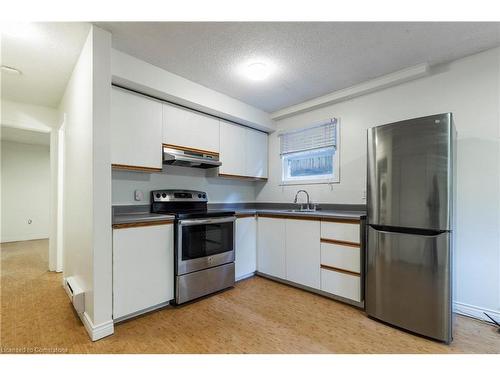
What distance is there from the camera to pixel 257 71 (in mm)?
2430

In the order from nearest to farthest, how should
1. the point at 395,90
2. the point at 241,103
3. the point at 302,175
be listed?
the point at 395,90 < the point at 241,103 < the point at 302,175

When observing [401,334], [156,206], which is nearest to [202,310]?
[156,206]

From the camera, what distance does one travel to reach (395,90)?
262 cm

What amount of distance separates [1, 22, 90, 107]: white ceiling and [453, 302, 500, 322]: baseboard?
3.94 m

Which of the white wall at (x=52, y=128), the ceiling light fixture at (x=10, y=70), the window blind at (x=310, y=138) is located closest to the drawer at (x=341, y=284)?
the window blind at (x=310, y=138)

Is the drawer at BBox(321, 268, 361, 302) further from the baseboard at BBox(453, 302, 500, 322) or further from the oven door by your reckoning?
the oven door

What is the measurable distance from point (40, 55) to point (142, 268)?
2125mm

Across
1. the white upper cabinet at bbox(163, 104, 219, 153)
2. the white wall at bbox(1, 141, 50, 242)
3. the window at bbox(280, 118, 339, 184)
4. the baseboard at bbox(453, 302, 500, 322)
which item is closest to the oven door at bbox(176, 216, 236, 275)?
the white upper cabinet at bbox(163, 104, 219, 153)

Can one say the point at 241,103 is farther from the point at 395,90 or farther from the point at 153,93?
the point at 395,90

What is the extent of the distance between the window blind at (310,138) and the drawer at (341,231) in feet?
3.72

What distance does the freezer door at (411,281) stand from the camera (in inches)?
70.1
